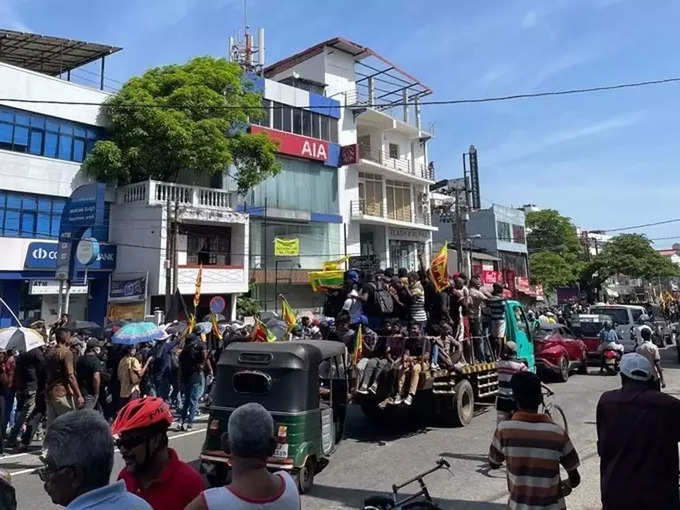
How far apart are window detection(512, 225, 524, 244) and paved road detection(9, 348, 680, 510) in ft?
138

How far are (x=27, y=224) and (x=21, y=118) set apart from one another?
4277 mm

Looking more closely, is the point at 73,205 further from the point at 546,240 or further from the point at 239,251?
the point at 546,240

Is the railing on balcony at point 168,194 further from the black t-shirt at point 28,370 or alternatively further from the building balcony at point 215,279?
the black t-shirt at point 28,370

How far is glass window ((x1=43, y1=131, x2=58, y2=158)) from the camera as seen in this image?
72.2ft

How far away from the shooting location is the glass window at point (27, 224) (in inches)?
832

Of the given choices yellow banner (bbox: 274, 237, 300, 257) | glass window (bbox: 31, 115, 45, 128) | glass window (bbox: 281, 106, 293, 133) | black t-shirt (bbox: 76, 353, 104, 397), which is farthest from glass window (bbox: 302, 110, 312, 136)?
black t-shirt (bbox: 76, 353, 104, 397)

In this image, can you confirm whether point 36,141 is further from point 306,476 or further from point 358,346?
point 306,476

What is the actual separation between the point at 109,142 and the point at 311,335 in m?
14.5

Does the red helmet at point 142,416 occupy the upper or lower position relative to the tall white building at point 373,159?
lower

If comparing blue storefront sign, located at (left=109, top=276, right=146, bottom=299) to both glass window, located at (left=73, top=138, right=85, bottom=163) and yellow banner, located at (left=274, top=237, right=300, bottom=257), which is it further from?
yellow banner, located at (left=274, top=237, right=300, bottom=257)

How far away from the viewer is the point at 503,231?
49.6 m

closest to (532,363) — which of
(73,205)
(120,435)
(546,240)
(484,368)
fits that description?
(484,368)

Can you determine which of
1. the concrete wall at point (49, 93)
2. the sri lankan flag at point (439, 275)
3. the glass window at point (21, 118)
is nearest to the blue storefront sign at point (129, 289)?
the concrete wall at point (49, 93)

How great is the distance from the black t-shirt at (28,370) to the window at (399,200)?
30.0m
